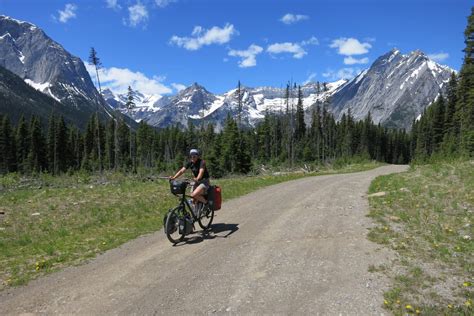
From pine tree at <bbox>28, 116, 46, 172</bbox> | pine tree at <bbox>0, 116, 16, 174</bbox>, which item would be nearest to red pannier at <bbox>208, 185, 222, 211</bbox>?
pine tree at <bbox>28, 116, 46, 172</bbox>

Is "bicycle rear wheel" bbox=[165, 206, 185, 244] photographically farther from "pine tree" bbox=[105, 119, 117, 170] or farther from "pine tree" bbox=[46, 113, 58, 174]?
"pine tree" bbox=[46, 113, 58, 174]

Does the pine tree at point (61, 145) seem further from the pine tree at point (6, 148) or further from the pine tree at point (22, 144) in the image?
the pine tree at point (6, 148)

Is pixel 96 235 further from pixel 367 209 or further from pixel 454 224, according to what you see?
pixel 454 224

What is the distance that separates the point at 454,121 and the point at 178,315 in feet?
221

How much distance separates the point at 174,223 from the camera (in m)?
9.87

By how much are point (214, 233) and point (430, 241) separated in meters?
6.07

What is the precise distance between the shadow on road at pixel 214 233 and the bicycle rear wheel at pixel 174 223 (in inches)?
10.4

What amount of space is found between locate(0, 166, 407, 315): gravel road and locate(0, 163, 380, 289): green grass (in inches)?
35.8

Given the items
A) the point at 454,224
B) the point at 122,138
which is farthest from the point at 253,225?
the point at 122,138

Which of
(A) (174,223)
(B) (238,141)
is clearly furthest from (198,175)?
(B) (238,141)

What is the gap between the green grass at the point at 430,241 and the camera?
5.94 m

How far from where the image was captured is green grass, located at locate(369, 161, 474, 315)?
5.94 meters

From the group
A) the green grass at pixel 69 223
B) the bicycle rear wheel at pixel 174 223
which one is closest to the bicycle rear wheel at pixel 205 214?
the bicycle rear wheel at pixel 174 223

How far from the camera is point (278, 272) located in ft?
23.6
